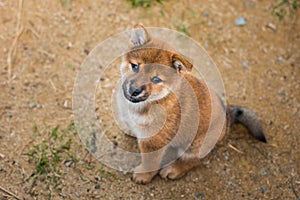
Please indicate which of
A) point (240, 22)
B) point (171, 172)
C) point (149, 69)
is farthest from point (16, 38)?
point (240, 22)

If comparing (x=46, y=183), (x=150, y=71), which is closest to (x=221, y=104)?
(x=150, y=71)

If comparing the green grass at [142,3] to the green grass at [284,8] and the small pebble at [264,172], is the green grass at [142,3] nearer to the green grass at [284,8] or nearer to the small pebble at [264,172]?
the green grass at [284,8]

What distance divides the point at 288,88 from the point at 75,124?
2119 mm

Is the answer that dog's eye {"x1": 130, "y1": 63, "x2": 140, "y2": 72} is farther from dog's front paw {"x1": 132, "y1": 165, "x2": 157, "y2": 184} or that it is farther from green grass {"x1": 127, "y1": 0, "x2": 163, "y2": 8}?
green grass {"x1": 127, "y1": 0, "x2": 163, "y2": 8}

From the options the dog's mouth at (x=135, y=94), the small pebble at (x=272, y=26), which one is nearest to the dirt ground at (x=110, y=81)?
the small pebble at (x=272, y=26)

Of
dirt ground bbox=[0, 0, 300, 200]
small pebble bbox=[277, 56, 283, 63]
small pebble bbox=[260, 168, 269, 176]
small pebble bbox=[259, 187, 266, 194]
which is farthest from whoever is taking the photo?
small pebble bbox=[277, 56, 283, 63]

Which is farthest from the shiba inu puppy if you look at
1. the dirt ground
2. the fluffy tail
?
the dirt ground

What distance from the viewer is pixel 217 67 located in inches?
187

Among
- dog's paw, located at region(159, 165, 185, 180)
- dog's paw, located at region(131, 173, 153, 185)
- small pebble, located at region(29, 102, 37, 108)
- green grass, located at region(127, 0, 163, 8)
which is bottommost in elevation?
dog's paw, located at region(159, 165, 185, 180)

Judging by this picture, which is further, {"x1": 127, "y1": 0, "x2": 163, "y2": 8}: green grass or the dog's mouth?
{"x1": 127, "y1": 0, "x2": 163, "y2": 8}: green grass

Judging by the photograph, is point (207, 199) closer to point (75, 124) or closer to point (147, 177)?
point (147, 177)

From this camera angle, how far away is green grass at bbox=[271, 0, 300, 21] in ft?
16.8

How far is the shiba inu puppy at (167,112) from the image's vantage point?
3.42 meters

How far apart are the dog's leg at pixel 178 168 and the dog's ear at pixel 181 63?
0.87 meters
